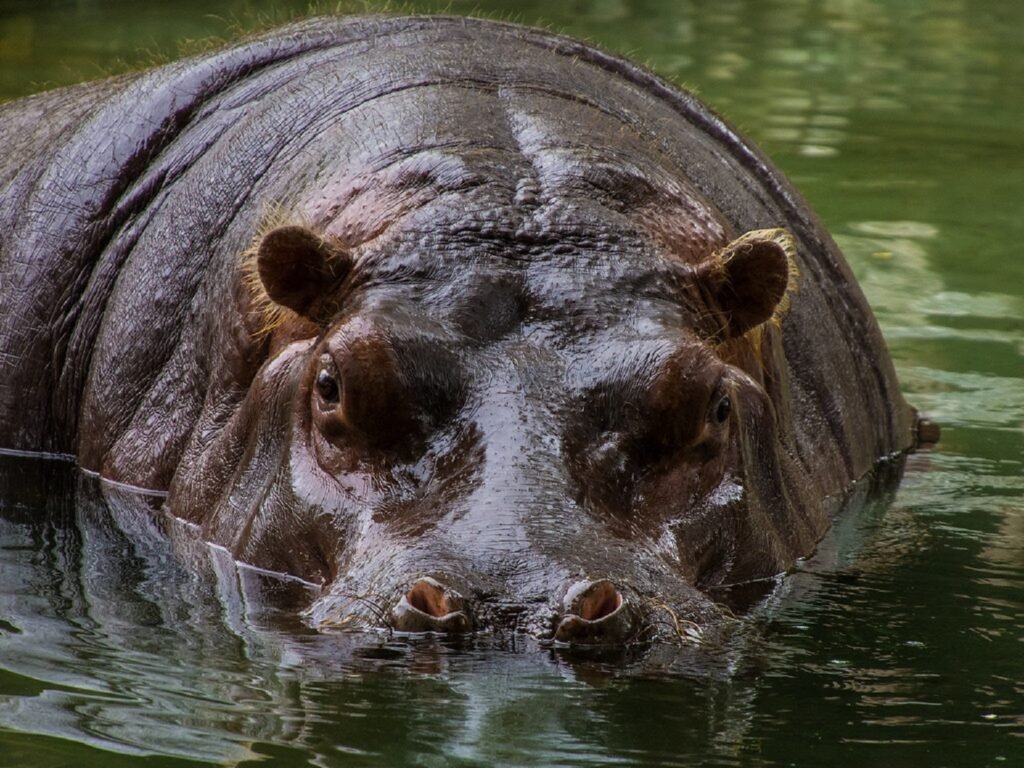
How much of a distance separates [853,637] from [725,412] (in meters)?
0.74

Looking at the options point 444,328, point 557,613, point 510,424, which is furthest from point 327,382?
point 557,613

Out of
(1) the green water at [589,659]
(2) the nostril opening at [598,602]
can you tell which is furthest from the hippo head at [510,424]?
(1) the green water at [589,659]

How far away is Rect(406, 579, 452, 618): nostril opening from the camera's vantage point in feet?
16.4

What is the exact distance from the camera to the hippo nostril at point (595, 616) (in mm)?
5043

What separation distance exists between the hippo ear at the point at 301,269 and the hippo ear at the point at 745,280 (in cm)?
109

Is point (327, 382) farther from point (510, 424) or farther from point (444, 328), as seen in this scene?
point (510, 424)

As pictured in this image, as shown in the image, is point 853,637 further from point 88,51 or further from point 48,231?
point 88,51

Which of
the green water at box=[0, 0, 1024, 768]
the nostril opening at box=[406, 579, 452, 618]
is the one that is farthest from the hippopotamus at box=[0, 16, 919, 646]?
the green water at box=[0, 0, 1024, 768]

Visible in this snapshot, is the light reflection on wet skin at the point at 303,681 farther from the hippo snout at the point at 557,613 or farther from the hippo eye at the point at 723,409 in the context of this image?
the hippo eye at the point at 723,409

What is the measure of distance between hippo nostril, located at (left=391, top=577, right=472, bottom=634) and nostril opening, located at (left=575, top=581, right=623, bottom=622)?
28 centimetres

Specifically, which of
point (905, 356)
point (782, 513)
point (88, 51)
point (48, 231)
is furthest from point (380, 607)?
point (88, 51)

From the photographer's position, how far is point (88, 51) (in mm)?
20406

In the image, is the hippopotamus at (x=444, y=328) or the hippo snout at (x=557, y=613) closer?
the hippo snout at (x=557, y=613)

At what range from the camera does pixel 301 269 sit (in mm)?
6234
